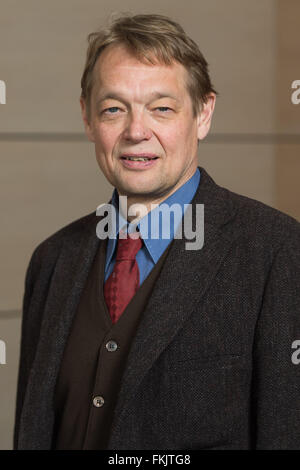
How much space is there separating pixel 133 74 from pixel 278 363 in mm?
424

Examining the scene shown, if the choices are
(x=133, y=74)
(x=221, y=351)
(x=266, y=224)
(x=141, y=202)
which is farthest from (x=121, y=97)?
(x=221, y=351)

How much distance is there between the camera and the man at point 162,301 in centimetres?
90

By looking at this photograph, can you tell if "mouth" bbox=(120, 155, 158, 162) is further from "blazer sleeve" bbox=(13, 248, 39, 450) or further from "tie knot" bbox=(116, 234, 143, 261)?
"blazer sleeve" bbox=(13, 248, 39, 450)

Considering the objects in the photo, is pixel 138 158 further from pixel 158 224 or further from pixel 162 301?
pixel 162 301

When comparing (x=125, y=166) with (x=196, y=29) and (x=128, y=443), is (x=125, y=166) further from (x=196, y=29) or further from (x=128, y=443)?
(x=196, y=29)

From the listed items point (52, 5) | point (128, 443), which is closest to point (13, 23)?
point (52, 5)

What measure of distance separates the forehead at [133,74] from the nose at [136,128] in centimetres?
3

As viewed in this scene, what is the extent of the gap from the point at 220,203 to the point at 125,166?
0.47 ft

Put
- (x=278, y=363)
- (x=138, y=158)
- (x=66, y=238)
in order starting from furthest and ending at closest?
(x=66, y=238) < (x=138, y=158) < (x=278, y=363)

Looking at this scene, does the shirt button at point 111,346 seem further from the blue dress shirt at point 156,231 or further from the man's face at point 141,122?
the man's face at point 141,122

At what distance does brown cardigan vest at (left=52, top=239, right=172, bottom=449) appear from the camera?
0.92 m

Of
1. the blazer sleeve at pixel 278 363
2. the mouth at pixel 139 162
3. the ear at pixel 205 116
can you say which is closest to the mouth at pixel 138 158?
the mouth at pixel 139 162

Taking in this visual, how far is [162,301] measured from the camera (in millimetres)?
932

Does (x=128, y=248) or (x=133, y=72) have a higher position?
(x=133, y=72)
